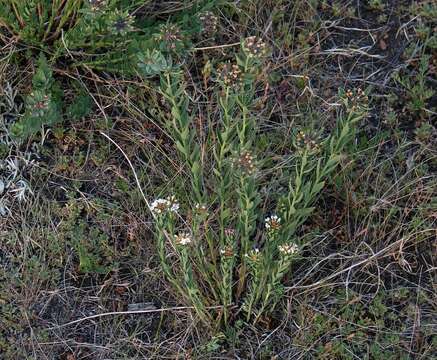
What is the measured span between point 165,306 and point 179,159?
0.56m

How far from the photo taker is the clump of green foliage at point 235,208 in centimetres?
207

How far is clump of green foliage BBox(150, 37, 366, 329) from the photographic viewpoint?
2.07 meters

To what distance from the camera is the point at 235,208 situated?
8.64 feet

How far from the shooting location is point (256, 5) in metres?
3.13

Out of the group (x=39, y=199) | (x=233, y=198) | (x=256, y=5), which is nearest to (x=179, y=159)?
(x=233, y=198)

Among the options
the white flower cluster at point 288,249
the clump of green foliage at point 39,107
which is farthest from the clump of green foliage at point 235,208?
the clump of green foliage at point 39,107

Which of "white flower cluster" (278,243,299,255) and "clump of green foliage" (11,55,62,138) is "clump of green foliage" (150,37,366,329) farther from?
"clump of green foliage" (11,55,62,138)

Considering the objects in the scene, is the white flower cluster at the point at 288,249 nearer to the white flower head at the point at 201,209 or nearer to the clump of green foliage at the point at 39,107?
the white flower head at the point at 201,209

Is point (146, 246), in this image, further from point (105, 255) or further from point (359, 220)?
point (359, 220)

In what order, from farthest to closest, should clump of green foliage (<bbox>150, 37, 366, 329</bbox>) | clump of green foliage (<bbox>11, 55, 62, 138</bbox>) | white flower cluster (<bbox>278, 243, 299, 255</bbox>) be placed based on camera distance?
clump of green foliage (<bbox>11, 55, 62, 138</bbox>), white flower cluster (<bbox>278, 243, 299, 255</bbox>), clump of green foliage (<bbox>150, 37, 366, 329</bbox>)

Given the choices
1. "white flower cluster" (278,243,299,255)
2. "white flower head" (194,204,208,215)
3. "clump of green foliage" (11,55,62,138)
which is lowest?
"white flower cluster" (278,243,299,255)

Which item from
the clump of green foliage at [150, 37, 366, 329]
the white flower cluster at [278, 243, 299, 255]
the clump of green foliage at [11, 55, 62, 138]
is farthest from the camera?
the clump of green foliage at [11, 55, 62, 138]

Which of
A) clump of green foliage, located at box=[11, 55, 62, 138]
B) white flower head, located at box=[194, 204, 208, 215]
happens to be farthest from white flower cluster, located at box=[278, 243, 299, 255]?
clump of green foliage, located at box=[11, 55, 62, 138]

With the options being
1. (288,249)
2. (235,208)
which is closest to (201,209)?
(288,249)
